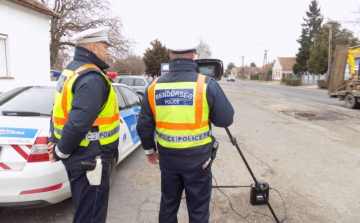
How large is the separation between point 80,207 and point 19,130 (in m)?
1.12

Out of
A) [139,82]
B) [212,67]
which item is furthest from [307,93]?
[212,67]

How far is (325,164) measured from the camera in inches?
188

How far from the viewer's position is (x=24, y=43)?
36.5 feet

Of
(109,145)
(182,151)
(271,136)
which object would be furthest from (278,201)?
(271,136)

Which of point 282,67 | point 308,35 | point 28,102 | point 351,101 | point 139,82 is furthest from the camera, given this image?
point 282,67

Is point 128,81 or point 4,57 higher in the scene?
point 4,57

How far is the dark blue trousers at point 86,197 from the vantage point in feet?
6.62

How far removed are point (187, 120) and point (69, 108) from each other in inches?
36.0

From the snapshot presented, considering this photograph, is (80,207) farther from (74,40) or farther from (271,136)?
(271,136)

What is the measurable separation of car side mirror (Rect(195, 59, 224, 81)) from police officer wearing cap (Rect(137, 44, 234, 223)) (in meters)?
0.99

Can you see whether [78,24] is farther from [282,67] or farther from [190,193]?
[282,67]

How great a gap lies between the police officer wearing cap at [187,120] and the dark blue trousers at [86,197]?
528 mm

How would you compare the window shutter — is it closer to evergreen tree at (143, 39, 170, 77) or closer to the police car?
the police car

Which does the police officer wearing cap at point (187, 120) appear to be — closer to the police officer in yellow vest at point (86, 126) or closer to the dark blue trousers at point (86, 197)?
the police officer in yellow vest at point (86, 126)
